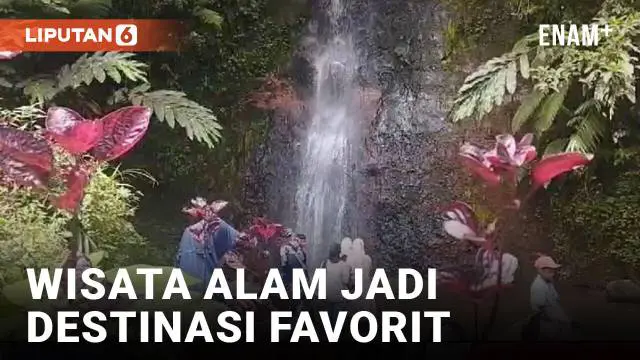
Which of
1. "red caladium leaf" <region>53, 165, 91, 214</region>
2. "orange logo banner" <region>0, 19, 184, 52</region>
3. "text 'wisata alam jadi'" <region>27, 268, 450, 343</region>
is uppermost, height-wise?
"orange logo banner" <region>0, 19, 184, 52</region>

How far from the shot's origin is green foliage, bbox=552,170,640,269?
4.53 metres

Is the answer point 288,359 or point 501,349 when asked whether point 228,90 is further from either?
point 501,349

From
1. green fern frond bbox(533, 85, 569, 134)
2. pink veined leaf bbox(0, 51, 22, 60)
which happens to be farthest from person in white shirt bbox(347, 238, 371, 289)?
pink veined leaf bbox(0, 51, 22, 60)

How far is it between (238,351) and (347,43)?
54.2 inches

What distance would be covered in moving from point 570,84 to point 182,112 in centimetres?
162

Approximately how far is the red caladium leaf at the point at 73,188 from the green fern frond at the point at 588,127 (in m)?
2.02

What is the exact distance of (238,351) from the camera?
454 centimetres

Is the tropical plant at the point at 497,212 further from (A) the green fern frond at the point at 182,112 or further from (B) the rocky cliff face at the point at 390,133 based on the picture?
(A) the green fern frond at the point at 182,112

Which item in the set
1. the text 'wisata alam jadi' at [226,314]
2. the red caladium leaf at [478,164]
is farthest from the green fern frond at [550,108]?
the text 'wisata alam jadi' at [226,314]

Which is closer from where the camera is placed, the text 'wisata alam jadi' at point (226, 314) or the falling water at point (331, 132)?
the text 'wisata alam jadi' at point (226, 314)

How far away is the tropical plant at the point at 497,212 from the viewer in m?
4.54

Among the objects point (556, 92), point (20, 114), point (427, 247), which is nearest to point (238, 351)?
point (427, 247)

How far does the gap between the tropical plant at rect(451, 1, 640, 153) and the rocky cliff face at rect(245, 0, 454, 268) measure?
0.16 metres

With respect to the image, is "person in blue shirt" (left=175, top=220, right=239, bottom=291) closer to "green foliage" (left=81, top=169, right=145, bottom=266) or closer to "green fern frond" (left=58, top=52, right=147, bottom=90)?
"green foliage" (left=81, top=169, right=145, bottom=266)
